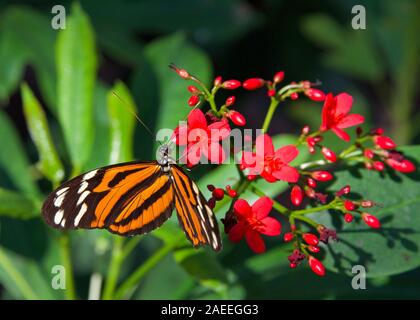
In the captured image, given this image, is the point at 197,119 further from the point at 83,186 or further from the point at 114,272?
the point at 114,272

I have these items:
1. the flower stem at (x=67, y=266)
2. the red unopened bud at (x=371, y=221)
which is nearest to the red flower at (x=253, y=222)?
the red unopened bud at (x=371, y=221)

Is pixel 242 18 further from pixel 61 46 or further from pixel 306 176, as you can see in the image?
pixel 306 176

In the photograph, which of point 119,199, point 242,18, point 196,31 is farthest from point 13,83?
point 119,199

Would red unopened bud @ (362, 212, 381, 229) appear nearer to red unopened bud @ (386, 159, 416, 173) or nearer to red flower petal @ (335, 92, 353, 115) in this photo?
red unopened bud @ (386, 159, 416, 173)

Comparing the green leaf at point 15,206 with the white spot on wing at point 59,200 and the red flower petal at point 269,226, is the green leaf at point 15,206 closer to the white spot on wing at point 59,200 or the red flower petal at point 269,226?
the white spot on wing at point 59,200

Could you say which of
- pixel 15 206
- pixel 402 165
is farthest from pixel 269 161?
pixel 15 206

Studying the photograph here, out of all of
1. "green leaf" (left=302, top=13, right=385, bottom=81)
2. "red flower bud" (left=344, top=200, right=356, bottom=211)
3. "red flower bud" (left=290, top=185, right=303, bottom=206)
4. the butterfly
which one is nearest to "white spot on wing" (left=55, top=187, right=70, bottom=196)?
the butterfly
